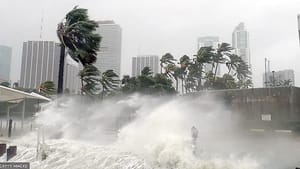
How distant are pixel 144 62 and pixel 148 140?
8279 cm

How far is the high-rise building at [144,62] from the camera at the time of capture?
323 ft

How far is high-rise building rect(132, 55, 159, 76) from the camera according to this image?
98312mm

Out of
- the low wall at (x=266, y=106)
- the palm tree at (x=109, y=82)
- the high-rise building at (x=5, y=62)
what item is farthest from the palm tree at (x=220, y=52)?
the high-rise building at (x=5, y=62)

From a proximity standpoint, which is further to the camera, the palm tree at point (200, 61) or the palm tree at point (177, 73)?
the palm tree at point (177, 73)

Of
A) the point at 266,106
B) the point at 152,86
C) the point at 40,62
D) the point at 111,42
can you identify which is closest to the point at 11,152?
the point at 266,106

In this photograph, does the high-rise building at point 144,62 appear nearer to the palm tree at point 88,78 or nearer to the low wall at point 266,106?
the palm tree at point 88,78

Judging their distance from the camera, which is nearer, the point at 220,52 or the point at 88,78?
the point at 88,78

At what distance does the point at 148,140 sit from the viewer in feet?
57.4

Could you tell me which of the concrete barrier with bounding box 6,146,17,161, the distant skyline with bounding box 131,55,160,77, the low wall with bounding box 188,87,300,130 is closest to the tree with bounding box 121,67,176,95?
the low wall with bounding box 188,87,300,130

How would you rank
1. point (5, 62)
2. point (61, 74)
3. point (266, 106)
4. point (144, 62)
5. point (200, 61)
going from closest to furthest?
point (266, 106)
point (61, 74)
point (200, 61)
point (5, 62)
point (144, 62)

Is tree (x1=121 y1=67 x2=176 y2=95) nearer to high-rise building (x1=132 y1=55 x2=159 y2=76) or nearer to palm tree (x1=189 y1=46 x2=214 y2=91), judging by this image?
palm tree (x1=189 y1=46 x2=214 y2=91)

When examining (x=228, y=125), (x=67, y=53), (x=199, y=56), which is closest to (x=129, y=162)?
(x=228, y=125)

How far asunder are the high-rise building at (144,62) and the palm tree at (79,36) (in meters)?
71.6

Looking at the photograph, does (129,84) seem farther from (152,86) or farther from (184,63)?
(184,63)
